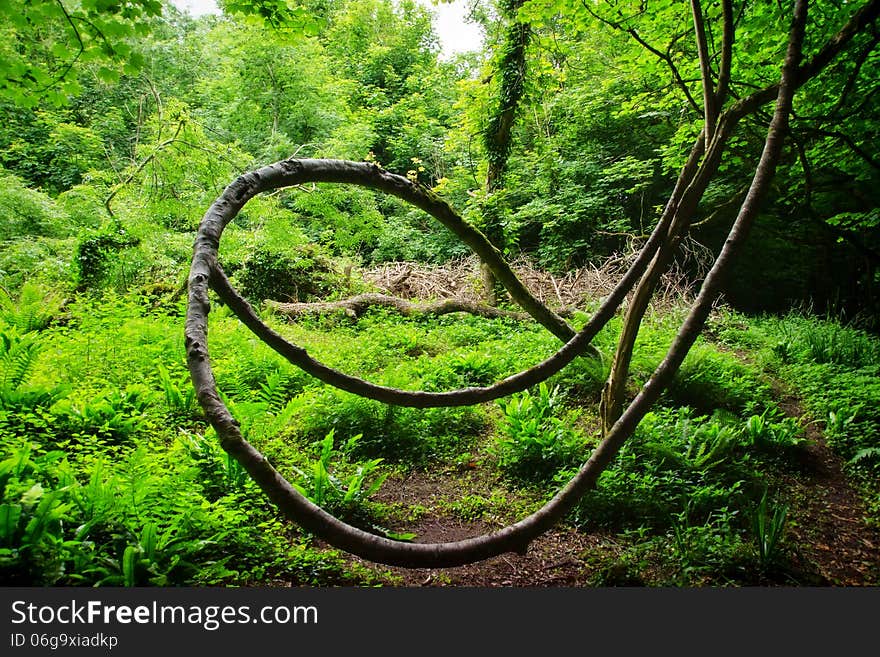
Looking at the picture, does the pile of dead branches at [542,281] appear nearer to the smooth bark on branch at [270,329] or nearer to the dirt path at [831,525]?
the dirt path at [831,525]

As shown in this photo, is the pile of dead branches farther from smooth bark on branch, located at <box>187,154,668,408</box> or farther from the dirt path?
smooth bark on branch, located at <box>187,154,668,408</box>

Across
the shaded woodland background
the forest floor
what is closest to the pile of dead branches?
the shaded woodland background

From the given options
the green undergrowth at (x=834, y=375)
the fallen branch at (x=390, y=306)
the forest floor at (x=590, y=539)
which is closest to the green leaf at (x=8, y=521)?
the forest floor at (x=590, y=539)

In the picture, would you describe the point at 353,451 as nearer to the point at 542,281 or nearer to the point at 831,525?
the point at 831,525

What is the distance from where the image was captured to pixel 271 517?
2.79m

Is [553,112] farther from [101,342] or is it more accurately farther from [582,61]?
[101,342]

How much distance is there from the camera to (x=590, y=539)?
296 cm

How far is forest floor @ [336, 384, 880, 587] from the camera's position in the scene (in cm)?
259

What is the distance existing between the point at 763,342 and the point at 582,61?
10492 millimetres

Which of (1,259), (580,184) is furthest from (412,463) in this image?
(580,184)

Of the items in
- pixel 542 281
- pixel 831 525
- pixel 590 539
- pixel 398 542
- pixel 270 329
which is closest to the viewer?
pixel 398 542

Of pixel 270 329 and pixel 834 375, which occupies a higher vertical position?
pixel 270 329

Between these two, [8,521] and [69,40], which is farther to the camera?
[69,40]

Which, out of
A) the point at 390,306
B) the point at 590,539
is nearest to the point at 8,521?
the point at 590,539
